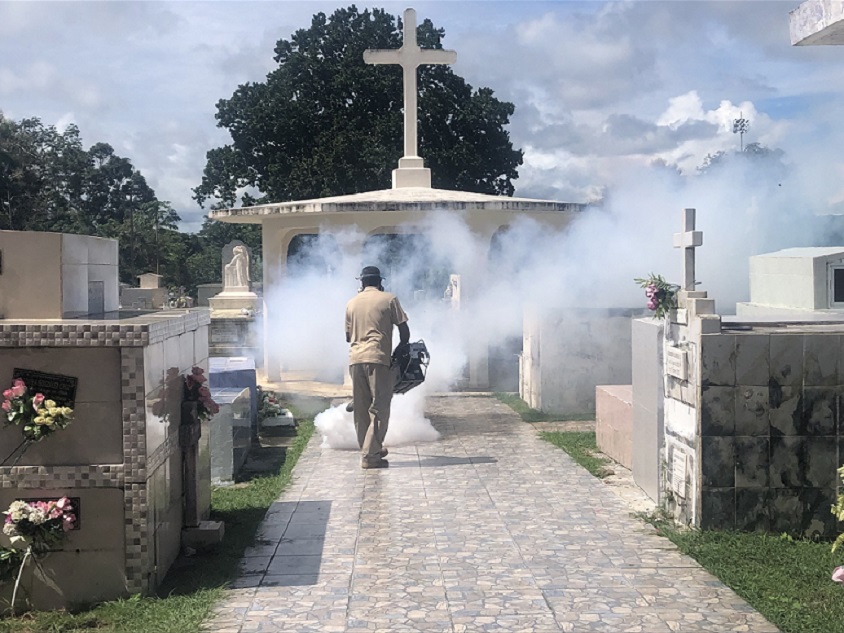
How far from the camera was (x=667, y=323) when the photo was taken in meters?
7.52

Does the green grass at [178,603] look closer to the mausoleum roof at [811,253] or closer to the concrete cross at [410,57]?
the mausoleum roof at [811,253]

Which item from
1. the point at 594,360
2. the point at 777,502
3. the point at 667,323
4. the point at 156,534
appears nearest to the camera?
the point at 156,534

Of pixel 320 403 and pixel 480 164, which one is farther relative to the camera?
pixel 480 164

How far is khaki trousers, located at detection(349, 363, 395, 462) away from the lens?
9.92 m

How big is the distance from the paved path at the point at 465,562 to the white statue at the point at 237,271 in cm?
1516

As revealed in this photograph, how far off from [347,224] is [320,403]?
3.54m

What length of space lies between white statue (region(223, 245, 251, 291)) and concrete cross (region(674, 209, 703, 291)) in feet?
59.3

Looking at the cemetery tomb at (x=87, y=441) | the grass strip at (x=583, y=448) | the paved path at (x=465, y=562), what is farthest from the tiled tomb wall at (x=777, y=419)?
the cemetery tomb at (x=87, y=441)

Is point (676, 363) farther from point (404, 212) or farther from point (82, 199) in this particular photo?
point (82, 199)

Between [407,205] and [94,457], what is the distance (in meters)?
11.1

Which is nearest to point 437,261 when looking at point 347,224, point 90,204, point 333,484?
point 347,224

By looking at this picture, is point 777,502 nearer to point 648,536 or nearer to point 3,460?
point 648,536

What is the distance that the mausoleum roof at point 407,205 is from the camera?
53.0ft

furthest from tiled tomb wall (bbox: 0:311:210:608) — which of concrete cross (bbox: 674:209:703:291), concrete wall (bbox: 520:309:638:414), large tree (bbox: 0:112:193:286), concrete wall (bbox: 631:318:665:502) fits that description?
large tree (bbox: 0:112:193:286)
